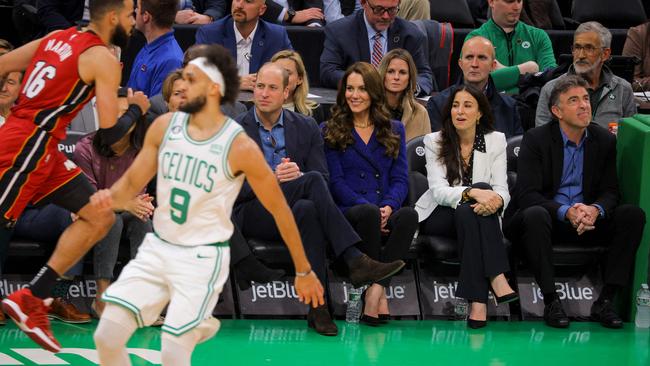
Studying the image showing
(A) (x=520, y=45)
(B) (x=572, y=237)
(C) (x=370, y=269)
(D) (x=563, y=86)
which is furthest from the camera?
(A) (x=520, y=45)

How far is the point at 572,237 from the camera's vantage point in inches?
308

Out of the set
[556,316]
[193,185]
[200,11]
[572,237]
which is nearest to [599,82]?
[572,237]

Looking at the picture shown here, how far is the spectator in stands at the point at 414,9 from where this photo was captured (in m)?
10.2

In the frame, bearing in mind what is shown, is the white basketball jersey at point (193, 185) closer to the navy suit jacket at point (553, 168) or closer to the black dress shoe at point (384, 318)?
the black dress shoe at point (384, 318)

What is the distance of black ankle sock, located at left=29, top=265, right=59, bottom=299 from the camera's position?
20.1 ft

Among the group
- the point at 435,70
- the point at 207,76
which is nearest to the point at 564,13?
the point at 435,70

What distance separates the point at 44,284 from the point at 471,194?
9.14 ft

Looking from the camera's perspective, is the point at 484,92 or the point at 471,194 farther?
the point at 484,92

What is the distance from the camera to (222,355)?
662 cm

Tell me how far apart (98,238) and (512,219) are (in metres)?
2.82

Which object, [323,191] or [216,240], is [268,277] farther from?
[216,240]

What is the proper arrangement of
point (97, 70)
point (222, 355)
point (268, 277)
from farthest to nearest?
point (268, 277), point (222, 355), point (97, 70)

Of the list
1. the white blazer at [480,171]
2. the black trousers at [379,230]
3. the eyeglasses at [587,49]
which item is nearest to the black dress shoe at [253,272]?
the black trousers at [379,230]

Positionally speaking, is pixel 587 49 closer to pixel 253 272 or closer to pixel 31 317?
pixel 253 272
